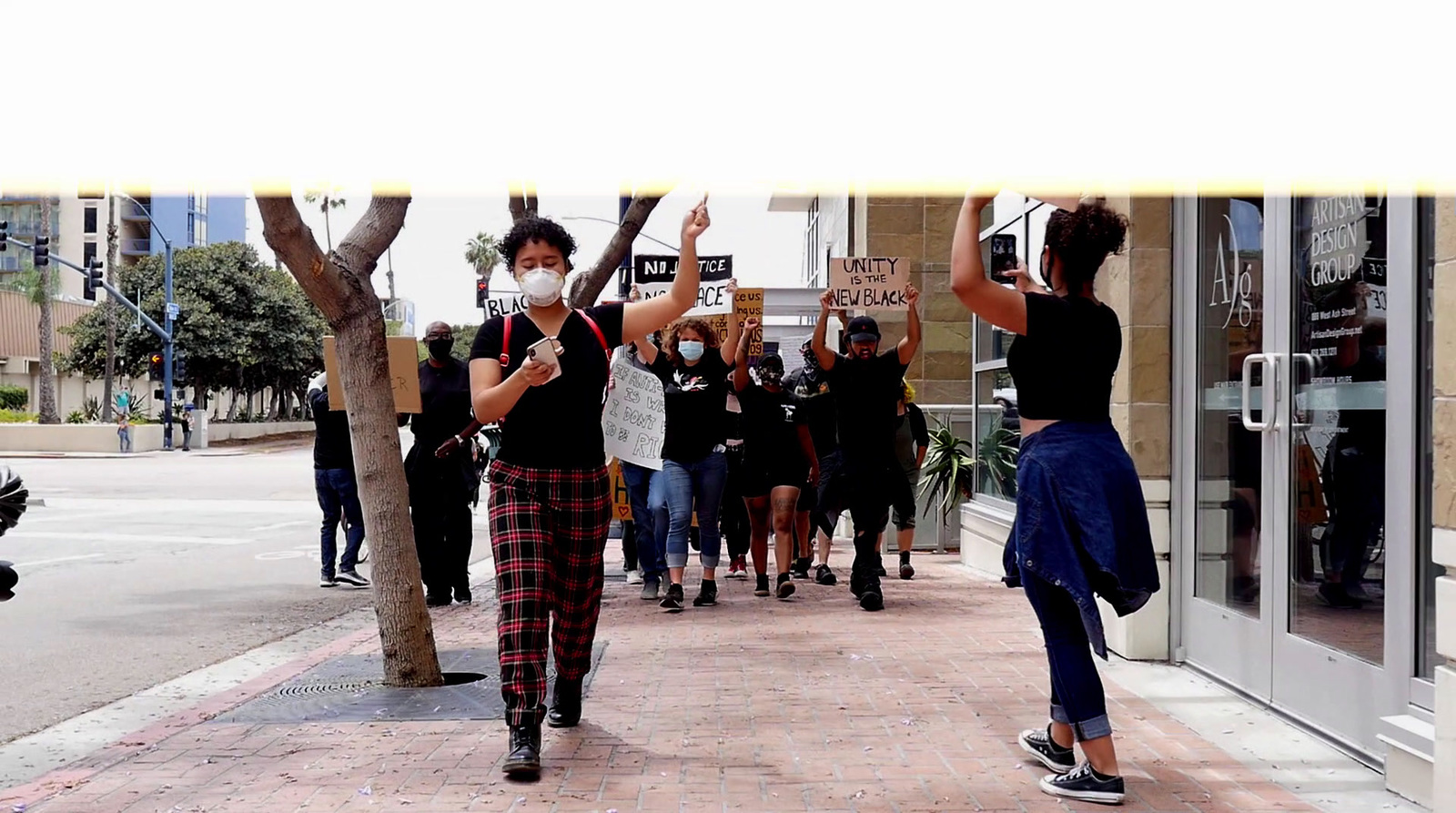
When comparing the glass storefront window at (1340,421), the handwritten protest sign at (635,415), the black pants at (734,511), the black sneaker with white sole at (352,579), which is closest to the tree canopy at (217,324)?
the black sneaker with white sole at (352,579)

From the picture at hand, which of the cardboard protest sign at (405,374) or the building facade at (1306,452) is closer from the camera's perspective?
the building facade at (1306,452)

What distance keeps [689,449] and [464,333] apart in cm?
10078

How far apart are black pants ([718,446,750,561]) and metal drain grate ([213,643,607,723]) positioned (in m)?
3.82

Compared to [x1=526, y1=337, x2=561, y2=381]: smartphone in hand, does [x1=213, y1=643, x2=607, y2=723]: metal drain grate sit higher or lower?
lower

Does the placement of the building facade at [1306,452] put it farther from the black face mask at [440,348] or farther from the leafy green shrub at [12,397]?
the leafy green shrub at [12,397]

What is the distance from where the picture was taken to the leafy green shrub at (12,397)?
60.9m

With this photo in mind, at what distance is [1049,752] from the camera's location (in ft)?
15.5

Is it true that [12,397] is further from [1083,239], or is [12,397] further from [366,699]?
[1083,239]

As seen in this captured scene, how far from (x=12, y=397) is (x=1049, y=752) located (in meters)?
65.3

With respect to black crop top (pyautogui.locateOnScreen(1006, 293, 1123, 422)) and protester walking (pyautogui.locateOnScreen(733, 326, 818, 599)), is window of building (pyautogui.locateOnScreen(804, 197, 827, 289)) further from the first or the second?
black crop top (pyautogui.locateOnScreen(1006, 293, 1123, 422))

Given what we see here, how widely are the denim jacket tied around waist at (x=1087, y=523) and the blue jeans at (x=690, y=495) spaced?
5.13 metres

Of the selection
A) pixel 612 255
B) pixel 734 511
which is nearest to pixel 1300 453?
pixel 734 511

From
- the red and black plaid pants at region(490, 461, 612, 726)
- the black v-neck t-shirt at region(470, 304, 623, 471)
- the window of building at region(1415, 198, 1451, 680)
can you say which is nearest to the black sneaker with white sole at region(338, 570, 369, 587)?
the red and black plaid pants at region(490, 461, 612, 726)

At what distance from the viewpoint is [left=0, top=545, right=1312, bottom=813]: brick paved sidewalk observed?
4387 millimetres
